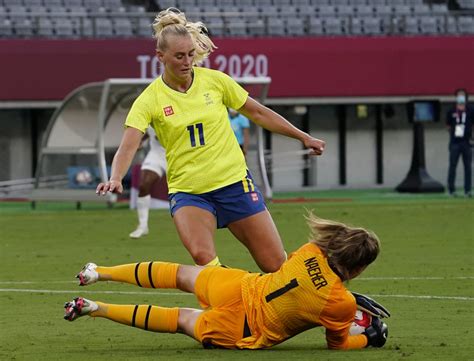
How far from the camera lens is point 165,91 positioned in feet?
32.2

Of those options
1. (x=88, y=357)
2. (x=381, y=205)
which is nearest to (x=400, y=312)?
(x=88, y=357)

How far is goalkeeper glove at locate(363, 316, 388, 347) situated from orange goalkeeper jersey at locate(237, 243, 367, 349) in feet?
0.77

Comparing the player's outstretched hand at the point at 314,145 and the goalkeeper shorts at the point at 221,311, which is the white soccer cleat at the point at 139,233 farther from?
the goalkeeper shorts at the point at 221,311

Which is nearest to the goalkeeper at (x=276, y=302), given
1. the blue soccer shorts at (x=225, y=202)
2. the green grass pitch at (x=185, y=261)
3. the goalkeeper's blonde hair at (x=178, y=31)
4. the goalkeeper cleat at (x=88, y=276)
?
the green grass pitch at (x=185, y=261)

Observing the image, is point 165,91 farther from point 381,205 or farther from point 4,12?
point 4,12

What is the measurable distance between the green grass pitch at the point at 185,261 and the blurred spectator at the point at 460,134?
1941mm

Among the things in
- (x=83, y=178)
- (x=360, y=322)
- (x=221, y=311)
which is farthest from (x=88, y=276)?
(x=83, y=178)

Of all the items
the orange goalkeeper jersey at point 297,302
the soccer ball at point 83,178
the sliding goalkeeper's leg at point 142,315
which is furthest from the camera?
the soccer ball at point 83,178

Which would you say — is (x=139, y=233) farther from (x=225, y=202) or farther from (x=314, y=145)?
(x=314, y=145)

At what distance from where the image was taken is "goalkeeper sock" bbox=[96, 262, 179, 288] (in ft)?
30.7

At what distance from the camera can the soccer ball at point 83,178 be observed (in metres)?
27.1

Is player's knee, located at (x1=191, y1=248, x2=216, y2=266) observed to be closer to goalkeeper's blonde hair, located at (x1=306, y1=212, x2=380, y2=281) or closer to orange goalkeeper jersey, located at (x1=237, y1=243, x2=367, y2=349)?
orange goalkeeper jersey, located at (x1=237, y1=243, x2=367, y2=349)

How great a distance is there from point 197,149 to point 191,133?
0.12m

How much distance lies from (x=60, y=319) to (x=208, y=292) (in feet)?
7.58
